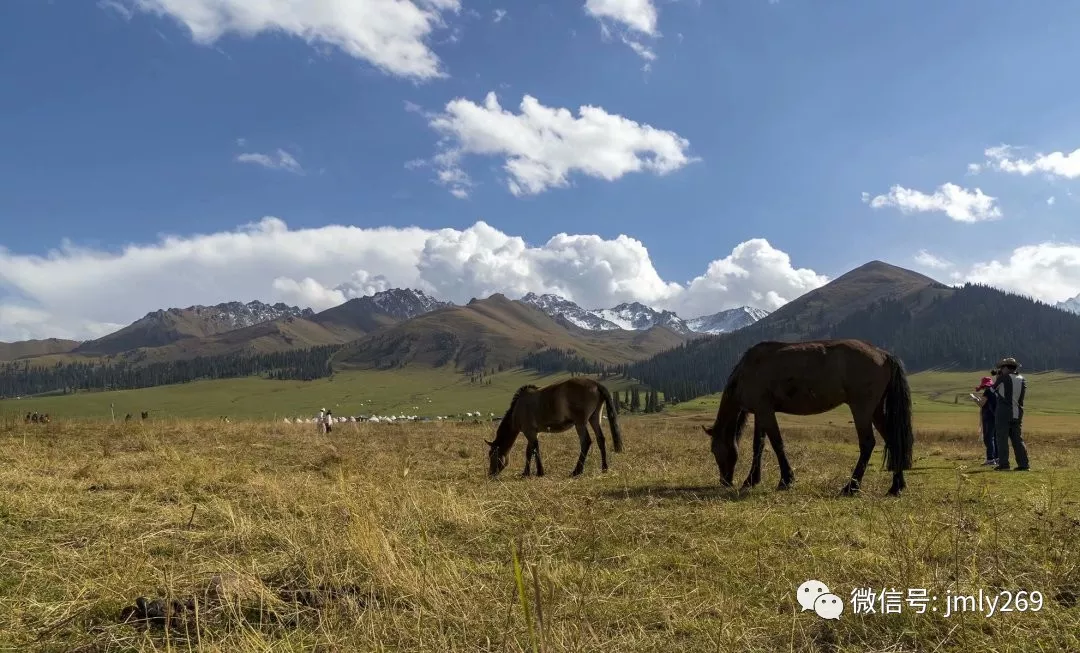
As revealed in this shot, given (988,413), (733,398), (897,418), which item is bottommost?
(988,413)

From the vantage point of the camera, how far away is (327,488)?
943 cm

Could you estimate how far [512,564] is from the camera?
5.54 meters

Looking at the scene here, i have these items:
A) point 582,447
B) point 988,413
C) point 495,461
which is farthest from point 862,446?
point 988,413

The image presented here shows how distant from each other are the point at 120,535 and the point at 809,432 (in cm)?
4072

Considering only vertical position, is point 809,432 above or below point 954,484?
below

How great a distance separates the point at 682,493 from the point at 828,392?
11.7 feet

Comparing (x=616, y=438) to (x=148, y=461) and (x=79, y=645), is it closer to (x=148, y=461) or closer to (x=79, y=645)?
(x=148, y=461)

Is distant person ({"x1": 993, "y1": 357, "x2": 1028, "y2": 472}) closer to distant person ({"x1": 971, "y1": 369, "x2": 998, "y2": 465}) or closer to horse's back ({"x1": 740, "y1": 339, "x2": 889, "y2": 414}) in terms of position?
distant person ({"x1": 971, "y1": 369, "x2": 998, "y2": 465})

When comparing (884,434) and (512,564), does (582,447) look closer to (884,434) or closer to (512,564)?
(884,434)

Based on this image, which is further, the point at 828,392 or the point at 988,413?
the point at 988,413

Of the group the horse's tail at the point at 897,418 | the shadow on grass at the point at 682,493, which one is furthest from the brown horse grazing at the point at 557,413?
the horse's tail at the point at 897,418

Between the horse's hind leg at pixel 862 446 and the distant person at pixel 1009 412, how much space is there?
7.06 metres

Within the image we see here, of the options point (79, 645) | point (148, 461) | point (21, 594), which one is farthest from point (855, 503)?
point (148, 461)

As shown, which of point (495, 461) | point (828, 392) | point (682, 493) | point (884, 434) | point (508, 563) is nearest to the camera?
point (508, 563)
